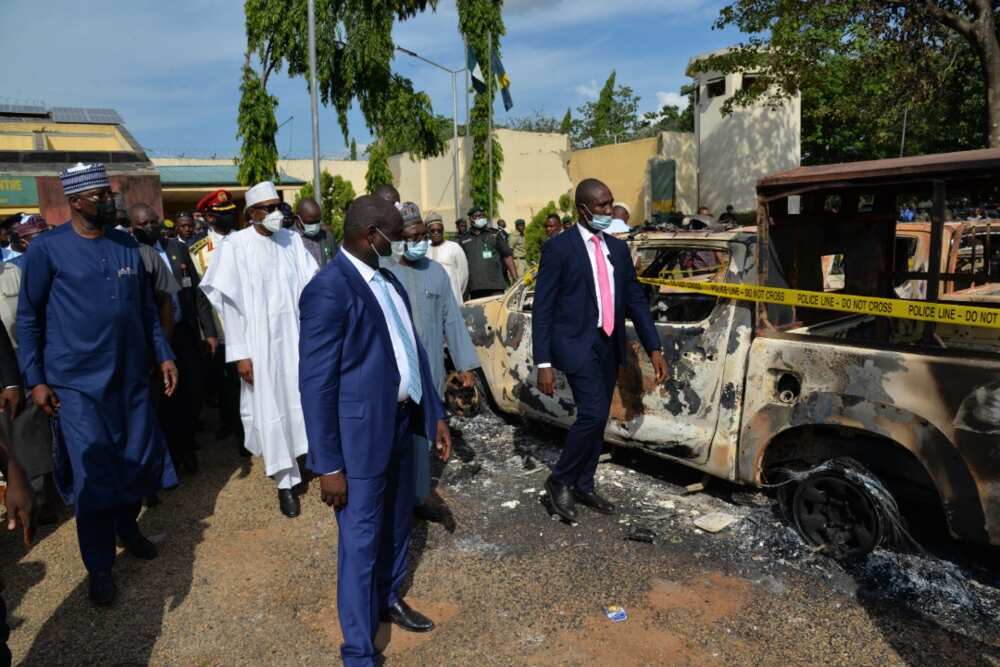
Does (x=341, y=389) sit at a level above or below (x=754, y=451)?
above

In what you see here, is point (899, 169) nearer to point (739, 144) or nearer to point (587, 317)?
point (587, 317)

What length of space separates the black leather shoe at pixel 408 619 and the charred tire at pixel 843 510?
199cm

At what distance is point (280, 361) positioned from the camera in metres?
4.63

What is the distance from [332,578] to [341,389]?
1504mm

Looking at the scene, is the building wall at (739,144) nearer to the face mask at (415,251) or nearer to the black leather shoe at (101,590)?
the face mask at (415,251)

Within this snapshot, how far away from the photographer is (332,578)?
3742 millimetres

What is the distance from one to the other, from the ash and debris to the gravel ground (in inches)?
0.5

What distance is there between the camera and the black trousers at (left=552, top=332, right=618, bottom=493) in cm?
414

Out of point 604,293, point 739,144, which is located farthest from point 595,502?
point 739,144

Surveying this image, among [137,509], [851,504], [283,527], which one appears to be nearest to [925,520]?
[851,504]

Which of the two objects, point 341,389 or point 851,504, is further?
point 851,504

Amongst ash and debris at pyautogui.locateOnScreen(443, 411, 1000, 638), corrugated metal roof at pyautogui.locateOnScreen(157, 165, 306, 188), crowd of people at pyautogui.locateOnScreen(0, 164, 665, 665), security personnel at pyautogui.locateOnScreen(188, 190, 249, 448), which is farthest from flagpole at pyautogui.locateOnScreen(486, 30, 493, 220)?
ash and debris at pyautogui.locateOnScreen(443, 411, 1000, 638)

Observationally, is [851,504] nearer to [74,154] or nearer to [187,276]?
[187,276]

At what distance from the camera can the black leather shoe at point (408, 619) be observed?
10.5 feet
